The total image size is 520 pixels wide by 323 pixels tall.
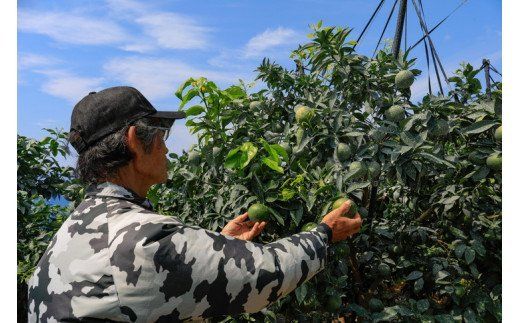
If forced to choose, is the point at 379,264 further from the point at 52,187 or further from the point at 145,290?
the point at 52,187

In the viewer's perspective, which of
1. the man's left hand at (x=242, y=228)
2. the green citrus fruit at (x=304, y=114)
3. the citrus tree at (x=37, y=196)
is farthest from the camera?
the citrus tree at (x=37, y=196)

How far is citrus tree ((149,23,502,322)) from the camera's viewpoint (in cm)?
217

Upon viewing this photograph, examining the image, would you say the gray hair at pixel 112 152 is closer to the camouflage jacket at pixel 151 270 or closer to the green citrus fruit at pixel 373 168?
the camouflage jacket at pixel 151 270

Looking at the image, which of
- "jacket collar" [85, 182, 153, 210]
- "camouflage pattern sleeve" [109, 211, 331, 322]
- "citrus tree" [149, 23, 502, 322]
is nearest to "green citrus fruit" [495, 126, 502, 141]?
"citrus tree" [149, 23, 502, 322]

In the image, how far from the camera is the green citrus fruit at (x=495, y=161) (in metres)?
2.13

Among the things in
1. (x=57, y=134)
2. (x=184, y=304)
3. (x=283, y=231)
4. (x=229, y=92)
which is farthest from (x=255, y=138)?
(x=57, y=134)

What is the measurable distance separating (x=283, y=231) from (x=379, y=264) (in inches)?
20.1

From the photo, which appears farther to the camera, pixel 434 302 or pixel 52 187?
pixel 52 187

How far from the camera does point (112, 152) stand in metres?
1.45

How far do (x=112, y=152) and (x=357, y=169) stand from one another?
957 mm

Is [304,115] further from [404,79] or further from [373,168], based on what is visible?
[404,79]

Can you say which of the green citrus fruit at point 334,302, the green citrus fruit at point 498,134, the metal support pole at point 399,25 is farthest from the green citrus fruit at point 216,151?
the metal support pole at point 399,25

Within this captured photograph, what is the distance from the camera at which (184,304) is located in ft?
4.11

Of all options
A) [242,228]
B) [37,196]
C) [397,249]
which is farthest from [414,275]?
[37,196]
